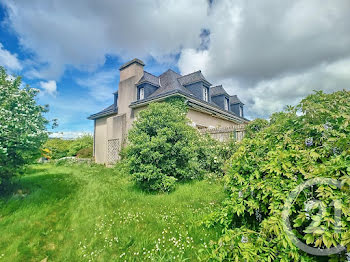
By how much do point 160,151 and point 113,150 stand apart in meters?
8.02

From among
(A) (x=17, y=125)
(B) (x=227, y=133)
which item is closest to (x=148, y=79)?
(B) (x=227, y=133)

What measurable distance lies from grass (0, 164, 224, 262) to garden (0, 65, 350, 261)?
0.07ft

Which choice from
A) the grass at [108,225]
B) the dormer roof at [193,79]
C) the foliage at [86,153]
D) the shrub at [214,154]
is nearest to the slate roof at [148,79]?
the dormer roof at [193,79]

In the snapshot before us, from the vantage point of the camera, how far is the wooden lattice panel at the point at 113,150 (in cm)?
1214

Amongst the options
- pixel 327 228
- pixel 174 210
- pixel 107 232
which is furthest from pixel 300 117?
pixel 107 232

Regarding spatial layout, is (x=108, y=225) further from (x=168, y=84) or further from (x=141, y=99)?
(x=168, y=84)

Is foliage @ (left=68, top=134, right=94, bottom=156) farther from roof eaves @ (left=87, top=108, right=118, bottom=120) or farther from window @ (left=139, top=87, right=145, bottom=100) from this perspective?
window @ (left=139, top=87, right=145, bottom=100)

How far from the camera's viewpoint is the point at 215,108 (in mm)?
12672

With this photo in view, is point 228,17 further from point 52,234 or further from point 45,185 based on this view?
point 45,185

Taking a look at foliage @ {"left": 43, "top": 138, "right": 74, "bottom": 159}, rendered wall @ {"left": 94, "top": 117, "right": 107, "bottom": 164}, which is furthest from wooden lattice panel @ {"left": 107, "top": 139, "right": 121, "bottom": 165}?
foliage @ {"left": 43, "top": 138, "right": 74, "bottom": 159}

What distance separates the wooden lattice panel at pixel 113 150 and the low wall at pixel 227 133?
6897mm

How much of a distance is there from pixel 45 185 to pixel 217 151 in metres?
6.83
